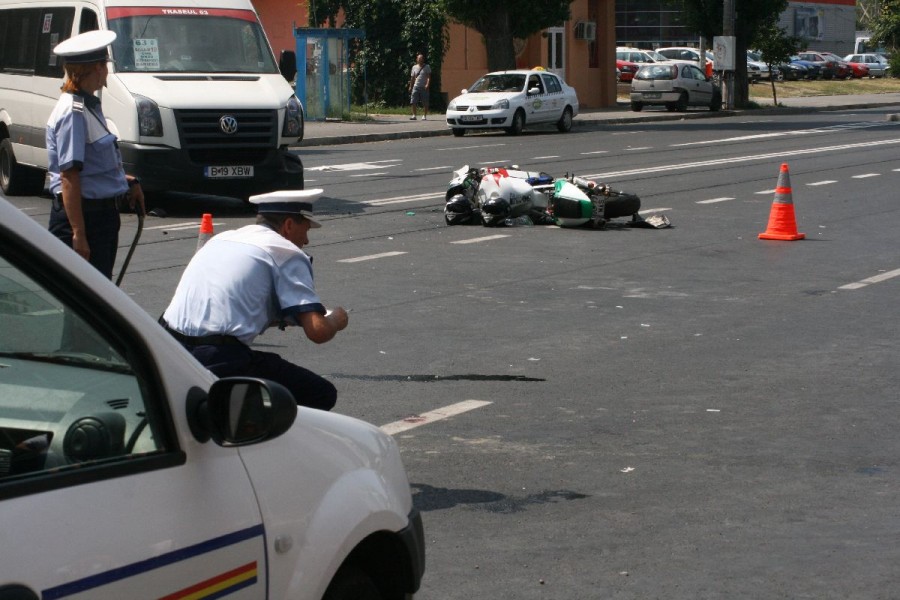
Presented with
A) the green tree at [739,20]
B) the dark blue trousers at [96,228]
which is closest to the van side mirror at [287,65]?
the dark blue trousers at [96,228]

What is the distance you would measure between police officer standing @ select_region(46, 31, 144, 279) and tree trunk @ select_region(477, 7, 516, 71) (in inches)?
1303

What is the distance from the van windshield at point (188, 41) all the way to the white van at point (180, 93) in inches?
0.5

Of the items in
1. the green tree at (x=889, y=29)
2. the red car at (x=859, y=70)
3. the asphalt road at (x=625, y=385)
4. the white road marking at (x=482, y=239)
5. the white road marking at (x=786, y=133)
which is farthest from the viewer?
the red car at (x=859, y=70)

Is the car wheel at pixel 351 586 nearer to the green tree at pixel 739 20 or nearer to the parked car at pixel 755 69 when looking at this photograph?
the green tree at pixel 739 20

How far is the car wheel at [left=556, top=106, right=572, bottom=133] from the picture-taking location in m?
35.7

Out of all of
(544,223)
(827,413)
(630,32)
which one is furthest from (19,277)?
(630,32)

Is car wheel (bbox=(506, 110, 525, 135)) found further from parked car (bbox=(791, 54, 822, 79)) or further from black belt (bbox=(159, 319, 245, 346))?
parked car (bbox=(791, 54, 822, 79))

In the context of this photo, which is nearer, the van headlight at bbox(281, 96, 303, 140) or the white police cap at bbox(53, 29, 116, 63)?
the white police cap at bbox(53, 29, 116, 63)

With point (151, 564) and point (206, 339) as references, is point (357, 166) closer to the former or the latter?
point (206, 339)

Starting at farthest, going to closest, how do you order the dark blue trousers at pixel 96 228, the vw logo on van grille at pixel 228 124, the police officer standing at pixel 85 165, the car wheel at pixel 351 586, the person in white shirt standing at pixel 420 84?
the person in white shirt standing at pixel 420 84 < the vw logo on van grille at pixel 228 124 < the dark blue trousers at pixel 96 228 < the police officer standing at pixel 85 165 < the car wheel at pixel 351 586

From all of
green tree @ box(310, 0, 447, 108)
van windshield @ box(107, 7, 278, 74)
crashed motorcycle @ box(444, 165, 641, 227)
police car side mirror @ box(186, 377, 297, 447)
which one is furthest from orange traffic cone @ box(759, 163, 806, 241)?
green tree @ box(310, 0, 447, 108)

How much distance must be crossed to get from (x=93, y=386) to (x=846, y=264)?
11.0 metres

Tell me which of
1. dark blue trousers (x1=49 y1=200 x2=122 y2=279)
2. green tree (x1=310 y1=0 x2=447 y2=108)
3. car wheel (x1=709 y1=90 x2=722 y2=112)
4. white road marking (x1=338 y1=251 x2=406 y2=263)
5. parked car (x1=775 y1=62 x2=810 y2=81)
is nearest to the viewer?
dark blue trousers (x1=49 y1=200 x2=122 y2=279)

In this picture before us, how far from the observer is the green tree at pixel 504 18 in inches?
1539
